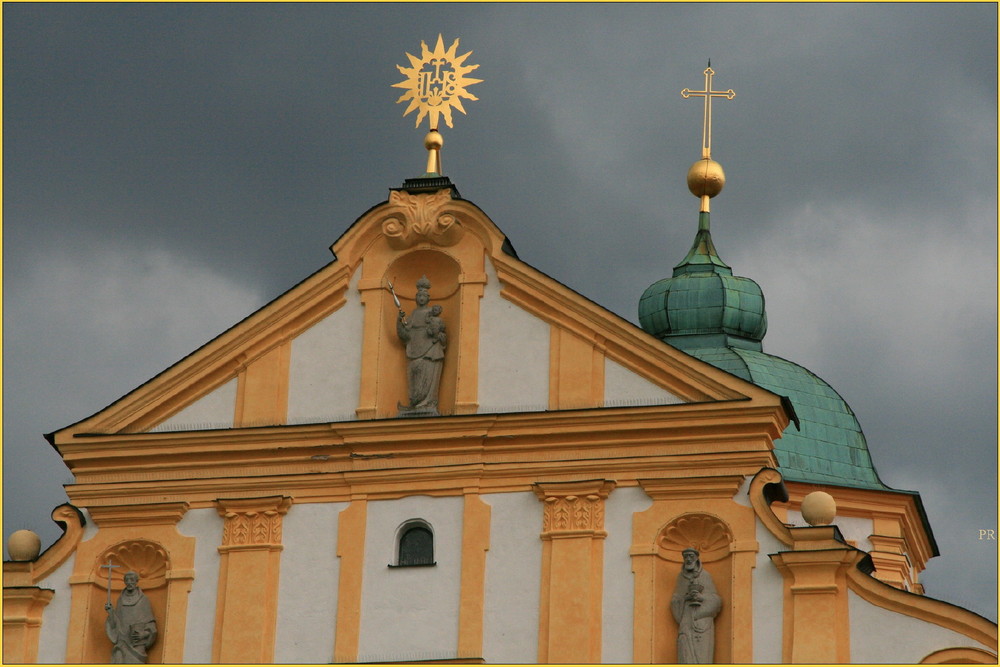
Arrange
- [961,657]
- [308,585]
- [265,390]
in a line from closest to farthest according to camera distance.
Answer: [961,657] → [308,585] → [265,390]

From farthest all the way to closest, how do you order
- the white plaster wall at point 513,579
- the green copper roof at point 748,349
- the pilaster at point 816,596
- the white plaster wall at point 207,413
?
1. the green copper roof at point 748,349
2. the white plaster wall at point 207,413
3. the white plaster wall at point 513,579
4. the pilaster at point 816,596

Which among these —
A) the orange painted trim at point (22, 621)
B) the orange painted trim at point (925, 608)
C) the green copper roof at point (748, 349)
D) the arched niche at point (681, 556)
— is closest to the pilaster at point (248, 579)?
the orange painted trim at point (22, 621)

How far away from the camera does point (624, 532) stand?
26438 millimetres

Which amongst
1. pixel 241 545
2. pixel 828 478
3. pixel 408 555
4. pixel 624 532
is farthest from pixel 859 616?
pixel 828 478

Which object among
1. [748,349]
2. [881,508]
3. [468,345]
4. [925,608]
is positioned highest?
[748,349]

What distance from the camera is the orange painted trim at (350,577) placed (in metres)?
26.5

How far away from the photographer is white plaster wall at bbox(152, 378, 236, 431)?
91.7ft

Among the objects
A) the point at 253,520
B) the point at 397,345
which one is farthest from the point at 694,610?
→ the point at 253,520

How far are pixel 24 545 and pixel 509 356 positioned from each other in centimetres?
557

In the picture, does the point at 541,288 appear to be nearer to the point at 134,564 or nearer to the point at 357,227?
the point at 357,227

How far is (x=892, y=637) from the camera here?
2533 centimetres

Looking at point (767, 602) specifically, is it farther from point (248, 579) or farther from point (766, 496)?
point (248, 579)

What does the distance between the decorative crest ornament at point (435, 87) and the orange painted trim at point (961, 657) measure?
805cm

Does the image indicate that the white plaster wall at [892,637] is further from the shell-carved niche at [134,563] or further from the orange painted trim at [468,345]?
the shell-carved niche at [134,563]
